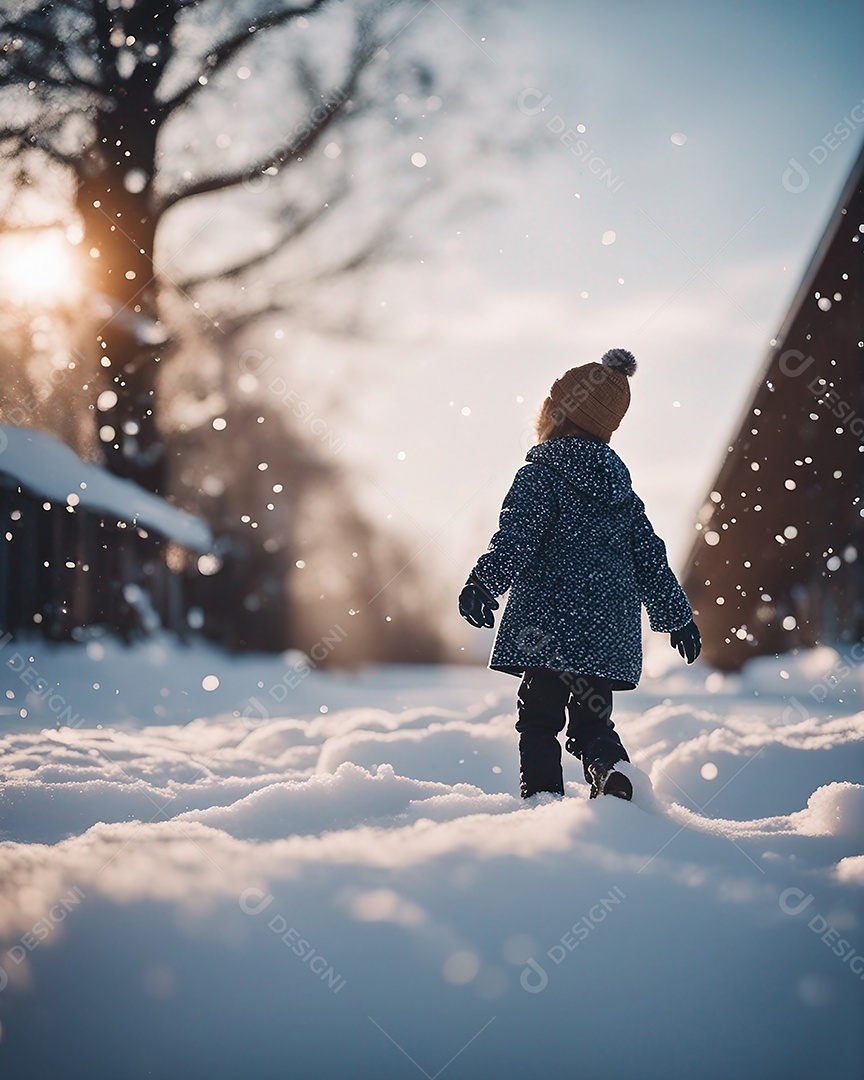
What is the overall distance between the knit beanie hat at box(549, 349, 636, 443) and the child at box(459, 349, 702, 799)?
3.9 inches

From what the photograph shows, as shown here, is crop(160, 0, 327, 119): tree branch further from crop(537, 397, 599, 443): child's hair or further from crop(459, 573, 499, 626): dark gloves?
crop(459, 573, 499, 626): dark gloves

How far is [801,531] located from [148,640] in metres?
5.60

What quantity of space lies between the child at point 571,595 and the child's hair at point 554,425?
10 cm

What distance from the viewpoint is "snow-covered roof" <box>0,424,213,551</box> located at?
5016 mm

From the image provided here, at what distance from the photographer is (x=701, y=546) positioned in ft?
27.5

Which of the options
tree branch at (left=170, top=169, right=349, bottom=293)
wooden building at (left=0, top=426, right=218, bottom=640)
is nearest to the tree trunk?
wooden building at (left=0, top=426, right=218, bottom=640)

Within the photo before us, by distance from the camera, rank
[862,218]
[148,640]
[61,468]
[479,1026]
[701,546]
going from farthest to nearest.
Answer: [701,546], [148,640], [61,468], [862,218], [479,1026]

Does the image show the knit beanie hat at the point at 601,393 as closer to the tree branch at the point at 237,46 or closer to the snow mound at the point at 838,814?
the snow mound at the point at 838,814

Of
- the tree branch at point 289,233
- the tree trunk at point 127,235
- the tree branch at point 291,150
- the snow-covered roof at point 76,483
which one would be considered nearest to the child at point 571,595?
the snow-covered roof at point 76,483

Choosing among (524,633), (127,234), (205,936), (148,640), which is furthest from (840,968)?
(127,234)

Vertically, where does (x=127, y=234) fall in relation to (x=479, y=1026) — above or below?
above

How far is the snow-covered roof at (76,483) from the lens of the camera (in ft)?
16.5

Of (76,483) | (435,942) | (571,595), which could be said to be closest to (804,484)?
(571,595)

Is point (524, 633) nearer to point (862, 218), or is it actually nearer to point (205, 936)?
point (205, 936)
